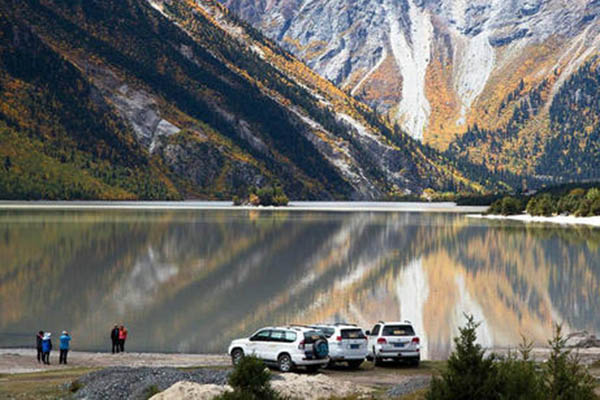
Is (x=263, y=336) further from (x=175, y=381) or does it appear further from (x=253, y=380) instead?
(x=253, y=380)

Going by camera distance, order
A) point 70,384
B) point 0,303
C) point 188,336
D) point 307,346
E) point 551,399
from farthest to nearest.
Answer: point 0,303, point 188,336, point 307,346, point 70,384, point 551,399

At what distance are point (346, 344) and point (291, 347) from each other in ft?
11.0

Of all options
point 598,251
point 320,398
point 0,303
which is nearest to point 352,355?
point 320,398

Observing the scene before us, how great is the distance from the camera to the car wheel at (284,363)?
38.6 m

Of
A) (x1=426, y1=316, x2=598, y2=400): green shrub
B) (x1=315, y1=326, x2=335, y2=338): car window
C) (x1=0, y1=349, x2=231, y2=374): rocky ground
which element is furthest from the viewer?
(x1=0, y1=349, x2=231, y2=374): rocky ground

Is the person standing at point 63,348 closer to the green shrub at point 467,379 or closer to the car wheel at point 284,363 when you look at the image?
the car wheel at point 284,363

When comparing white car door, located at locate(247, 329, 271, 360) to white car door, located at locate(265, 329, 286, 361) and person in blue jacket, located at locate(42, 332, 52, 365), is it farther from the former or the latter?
person in blue jacket, located at locate(42, 332, 52, 365)

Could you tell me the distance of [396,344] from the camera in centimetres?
4275

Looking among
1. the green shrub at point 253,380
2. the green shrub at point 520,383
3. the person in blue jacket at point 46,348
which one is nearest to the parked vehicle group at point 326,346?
the person in blue jacket at point 46,348

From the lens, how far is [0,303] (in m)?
65.8

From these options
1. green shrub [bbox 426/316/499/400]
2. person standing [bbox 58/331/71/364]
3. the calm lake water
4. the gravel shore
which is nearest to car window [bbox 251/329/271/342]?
the gravel shore

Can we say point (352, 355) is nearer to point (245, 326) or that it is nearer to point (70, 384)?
point (70, 384)

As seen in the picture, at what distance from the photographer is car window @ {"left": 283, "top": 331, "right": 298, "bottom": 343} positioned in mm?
38938

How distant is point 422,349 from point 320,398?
22641 millimetres
